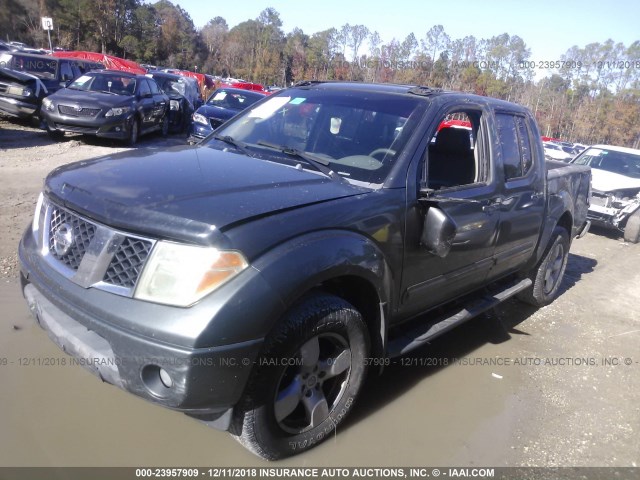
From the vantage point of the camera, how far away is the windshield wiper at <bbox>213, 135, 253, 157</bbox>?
3395 millimetres

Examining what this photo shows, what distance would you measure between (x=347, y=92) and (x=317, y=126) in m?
0.42

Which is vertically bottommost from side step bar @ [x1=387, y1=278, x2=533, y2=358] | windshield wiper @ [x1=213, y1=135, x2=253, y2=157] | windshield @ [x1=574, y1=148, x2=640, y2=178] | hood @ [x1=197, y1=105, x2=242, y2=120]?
side step bar @ [x1=387, y1=278, x2=533, y2=358]

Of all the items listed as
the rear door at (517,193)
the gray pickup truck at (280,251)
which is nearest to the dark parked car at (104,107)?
the gray pickup truck at (280,251)

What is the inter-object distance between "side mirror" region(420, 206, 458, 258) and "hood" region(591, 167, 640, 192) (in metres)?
8.33

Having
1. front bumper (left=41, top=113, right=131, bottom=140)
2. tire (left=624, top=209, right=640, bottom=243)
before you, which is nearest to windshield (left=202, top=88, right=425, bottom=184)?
front bumper (left=41, top=113, right=131, bottom=140)

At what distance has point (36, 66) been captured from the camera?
47.0 feet

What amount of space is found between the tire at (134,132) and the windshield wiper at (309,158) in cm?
869

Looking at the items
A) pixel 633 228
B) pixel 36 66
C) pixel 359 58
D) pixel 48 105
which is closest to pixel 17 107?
pixel 48 105

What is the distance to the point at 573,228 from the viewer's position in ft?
18.1

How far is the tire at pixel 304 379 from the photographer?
92.5 inches

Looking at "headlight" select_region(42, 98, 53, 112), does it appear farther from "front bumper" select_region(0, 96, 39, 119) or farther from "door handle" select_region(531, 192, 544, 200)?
"door handle" select_region(531, 192, 544, 200)

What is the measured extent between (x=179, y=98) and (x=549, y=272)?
12.8m

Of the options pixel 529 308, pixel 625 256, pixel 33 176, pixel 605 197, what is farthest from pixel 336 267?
pixel 605 197

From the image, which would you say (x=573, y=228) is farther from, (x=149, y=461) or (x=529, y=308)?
(x=149, y=461)
